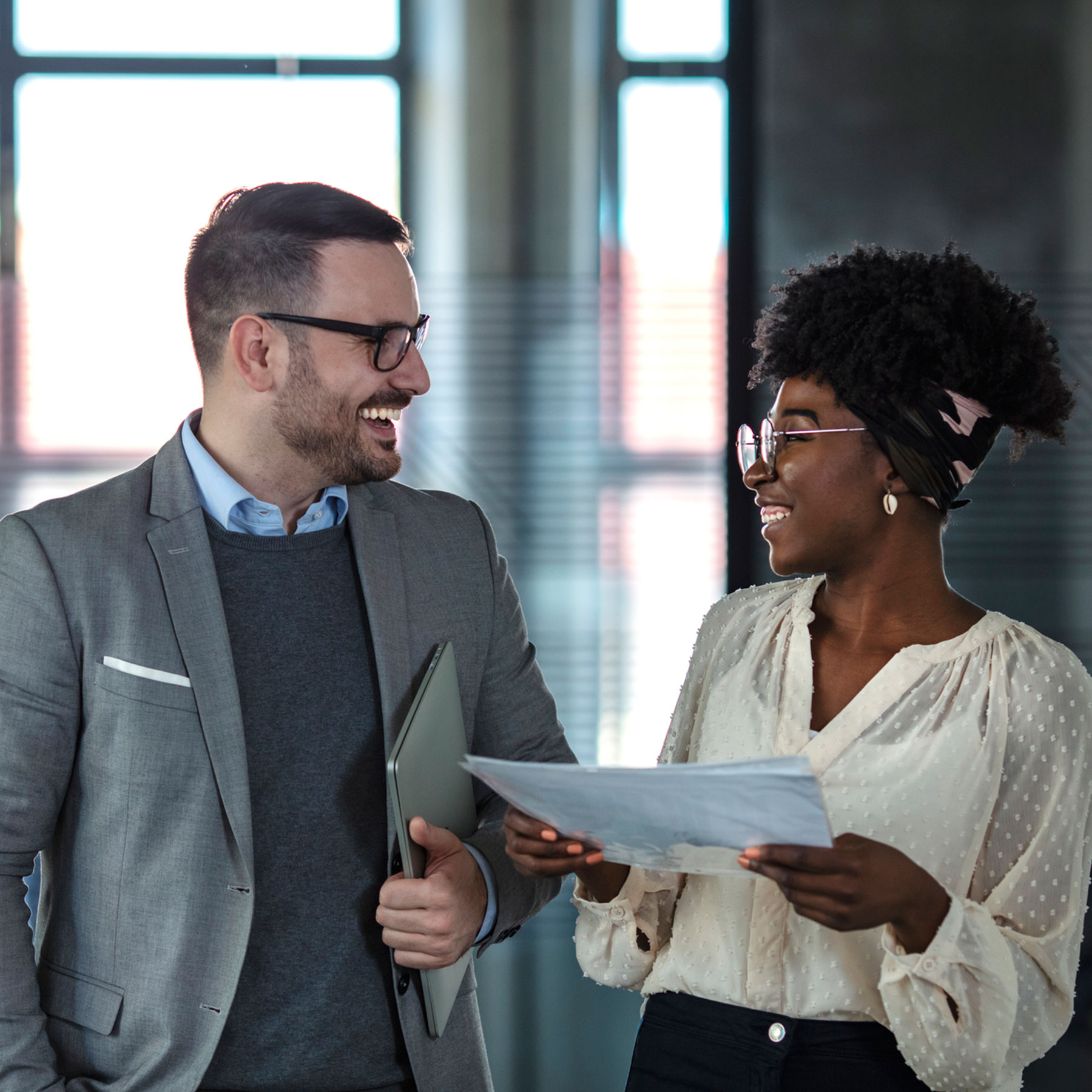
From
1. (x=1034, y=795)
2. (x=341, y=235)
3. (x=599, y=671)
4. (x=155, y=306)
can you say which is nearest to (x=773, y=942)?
(x=1034, y=795)

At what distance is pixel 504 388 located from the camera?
3.18m

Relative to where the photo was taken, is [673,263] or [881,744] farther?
[673,263]

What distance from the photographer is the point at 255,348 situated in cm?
174

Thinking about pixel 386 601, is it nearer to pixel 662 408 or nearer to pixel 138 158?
pixel 662 408

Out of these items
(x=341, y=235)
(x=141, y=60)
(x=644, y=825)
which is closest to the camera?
(x=644, y=825)

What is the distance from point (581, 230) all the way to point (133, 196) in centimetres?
126

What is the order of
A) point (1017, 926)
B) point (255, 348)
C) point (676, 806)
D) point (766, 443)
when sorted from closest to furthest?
point (676, 806) < point (1017, 926) < point (766, 443) < point (255, 348)

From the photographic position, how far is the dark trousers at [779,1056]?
142 centimetres

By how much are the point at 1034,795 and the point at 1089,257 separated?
240 cm

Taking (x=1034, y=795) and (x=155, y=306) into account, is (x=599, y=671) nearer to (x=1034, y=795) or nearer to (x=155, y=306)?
(x=155, y=306)

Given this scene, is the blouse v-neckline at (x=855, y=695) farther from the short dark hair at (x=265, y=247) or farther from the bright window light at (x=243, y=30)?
the bright window light at (x=243, y=30)

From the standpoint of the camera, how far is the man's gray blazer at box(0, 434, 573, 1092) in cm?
149

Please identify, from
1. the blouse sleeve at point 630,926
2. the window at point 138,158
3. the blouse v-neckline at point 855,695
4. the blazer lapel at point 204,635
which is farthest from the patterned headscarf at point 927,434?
the window at point 138,158

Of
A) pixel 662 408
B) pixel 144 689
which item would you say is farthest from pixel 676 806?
pixel 662 408
